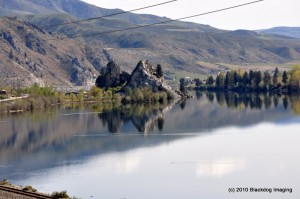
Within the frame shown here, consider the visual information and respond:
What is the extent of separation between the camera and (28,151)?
47.2 metres

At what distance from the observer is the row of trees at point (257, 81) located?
12431 centimetres

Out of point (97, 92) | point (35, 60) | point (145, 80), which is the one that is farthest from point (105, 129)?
point (35, 60)

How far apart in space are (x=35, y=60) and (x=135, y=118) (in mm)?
105617

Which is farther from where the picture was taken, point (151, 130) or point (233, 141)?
point (151, 130)

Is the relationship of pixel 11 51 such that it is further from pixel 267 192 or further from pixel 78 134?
pixel 267 192

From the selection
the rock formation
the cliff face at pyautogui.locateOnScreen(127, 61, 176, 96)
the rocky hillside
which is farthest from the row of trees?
the rocky hillside

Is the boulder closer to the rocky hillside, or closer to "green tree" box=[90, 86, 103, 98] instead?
"green tree" box=[90, 86, 103, 98]

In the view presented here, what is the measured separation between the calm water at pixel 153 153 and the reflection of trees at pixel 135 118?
0.11 m

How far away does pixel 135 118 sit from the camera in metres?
72.5

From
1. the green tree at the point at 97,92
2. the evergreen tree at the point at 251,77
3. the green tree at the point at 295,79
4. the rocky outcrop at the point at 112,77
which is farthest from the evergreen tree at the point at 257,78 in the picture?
the green tree at the point at 97,92

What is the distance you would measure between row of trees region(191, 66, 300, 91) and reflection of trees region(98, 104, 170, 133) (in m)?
43.4

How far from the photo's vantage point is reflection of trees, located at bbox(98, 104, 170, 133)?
207 feet

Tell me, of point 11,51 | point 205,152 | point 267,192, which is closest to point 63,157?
point 205,152

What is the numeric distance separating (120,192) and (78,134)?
88.1 ft
